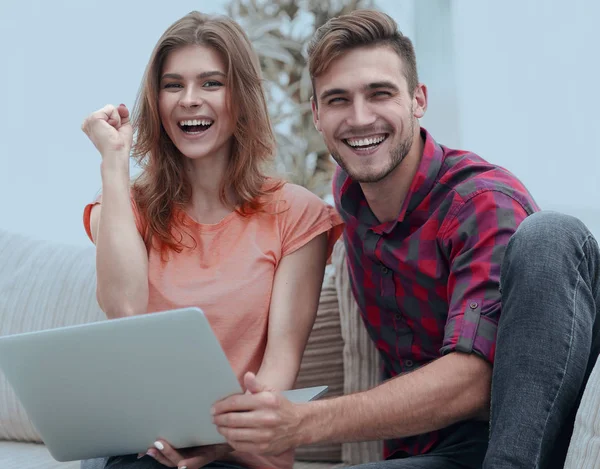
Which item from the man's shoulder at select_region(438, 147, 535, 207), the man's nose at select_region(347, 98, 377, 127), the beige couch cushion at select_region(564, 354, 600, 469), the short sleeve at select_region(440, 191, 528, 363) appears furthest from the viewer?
the man's nose at select_region(347, 98, 377, 127)

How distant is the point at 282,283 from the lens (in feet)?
5.22

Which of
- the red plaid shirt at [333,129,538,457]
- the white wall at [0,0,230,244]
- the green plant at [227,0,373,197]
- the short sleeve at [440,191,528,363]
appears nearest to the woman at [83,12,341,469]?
the red plaid shirt at [333,129,538,457]

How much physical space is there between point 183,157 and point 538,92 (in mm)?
1346

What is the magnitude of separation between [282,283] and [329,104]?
0.34 metres

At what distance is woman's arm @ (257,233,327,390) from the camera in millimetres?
1536

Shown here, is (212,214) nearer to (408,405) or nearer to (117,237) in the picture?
(117,237)

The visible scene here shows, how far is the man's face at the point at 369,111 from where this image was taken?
1.54 metres

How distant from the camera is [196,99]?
161 cm

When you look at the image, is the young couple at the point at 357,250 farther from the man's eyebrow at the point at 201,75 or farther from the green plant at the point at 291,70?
the green plant at the point at 291,70

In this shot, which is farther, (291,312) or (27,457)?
(27,457)

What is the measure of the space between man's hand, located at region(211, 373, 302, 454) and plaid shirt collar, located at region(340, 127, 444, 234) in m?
0.47

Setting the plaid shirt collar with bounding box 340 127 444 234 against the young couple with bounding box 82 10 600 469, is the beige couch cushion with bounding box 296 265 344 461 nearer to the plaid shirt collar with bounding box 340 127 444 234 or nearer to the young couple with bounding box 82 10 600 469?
the young couple with bounding box 82 10 600 469

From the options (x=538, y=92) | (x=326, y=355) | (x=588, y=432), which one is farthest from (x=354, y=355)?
(x=538, y=92)

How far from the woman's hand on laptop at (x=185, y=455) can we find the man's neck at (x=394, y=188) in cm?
52
